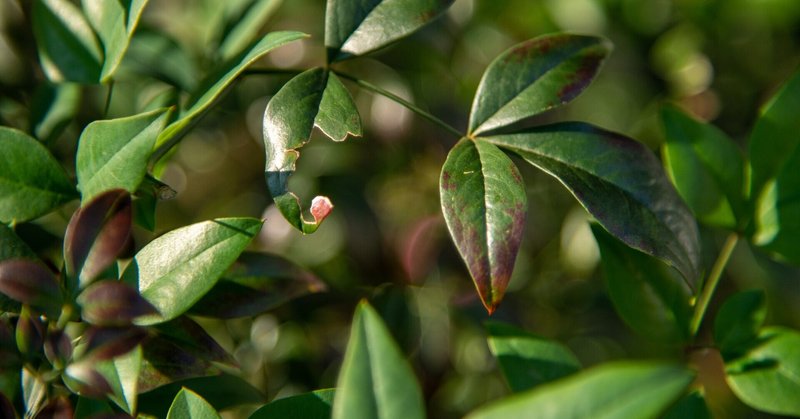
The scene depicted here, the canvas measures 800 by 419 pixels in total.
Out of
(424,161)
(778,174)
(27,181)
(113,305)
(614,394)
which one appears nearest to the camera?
(614,394)


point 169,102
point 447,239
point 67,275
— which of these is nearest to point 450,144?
point 447,239

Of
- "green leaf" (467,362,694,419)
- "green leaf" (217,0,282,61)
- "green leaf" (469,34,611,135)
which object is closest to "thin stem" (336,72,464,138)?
"green leaf" (469,34,611,135)

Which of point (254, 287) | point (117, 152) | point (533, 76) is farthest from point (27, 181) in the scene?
point (533, 76)

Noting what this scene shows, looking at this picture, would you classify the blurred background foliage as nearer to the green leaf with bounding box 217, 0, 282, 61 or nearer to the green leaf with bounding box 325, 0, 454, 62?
the green leaf with bounding box 217, 0, 282, 61

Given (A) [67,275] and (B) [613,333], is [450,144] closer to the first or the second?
(B) [613,333]

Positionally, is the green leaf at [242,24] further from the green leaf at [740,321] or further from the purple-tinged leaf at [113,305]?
the green leaf at [740,321]

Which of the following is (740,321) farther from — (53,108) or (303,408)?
(53,108)
